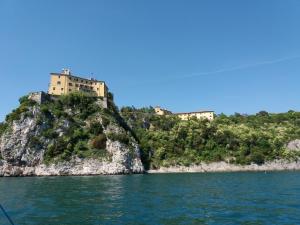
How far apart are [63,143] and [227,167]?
5726 centimetres

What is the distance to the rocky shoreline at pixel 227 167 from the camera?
123m

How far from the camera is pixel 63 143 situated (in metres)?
108

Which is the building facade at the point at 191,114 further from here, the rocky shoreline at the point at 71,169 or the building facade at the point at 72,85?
the rocky shoreline at the point at 71,169

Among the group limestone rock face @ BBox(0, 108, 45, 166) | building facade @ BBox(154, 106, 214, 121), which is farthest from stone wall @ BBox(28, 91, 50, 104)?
building facade @ BBox(154, 106, 214, 121)

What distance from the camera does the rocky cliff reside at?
105062 millimetres

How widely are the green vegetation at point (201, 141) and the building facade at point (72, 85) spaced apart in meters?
16.9

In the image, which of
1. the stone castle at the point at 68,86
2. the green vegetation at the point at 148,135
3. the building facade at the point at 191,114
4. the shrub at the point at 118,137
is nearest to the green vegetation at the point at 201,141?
the green vegetation at the point at 148,135

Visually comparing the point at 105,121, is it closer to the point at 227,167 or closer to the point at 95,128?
the point at 95,128

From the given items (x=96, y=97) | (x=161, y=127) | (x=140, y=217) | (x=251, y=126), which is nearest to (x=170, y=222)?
(x=140, y=217)

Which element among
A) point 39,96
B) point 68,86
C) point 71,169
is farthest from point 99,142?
point 68,86

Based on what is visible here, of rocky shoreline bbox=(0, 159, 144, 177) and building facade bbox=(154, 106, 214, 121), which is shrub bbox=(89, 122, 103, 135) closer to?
rocky shoreline bbox=(0, 159, 144, 177)

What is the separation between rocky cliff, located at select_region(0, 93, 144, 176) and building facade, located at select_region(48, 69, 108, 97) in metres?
7.95

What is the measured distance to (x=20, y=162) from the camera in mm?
104812

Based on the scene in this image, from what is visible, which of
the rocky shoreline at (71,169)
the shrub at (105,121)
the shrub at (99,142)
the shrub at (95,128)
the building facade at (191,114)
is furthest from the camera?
the building facade at (191,114)
